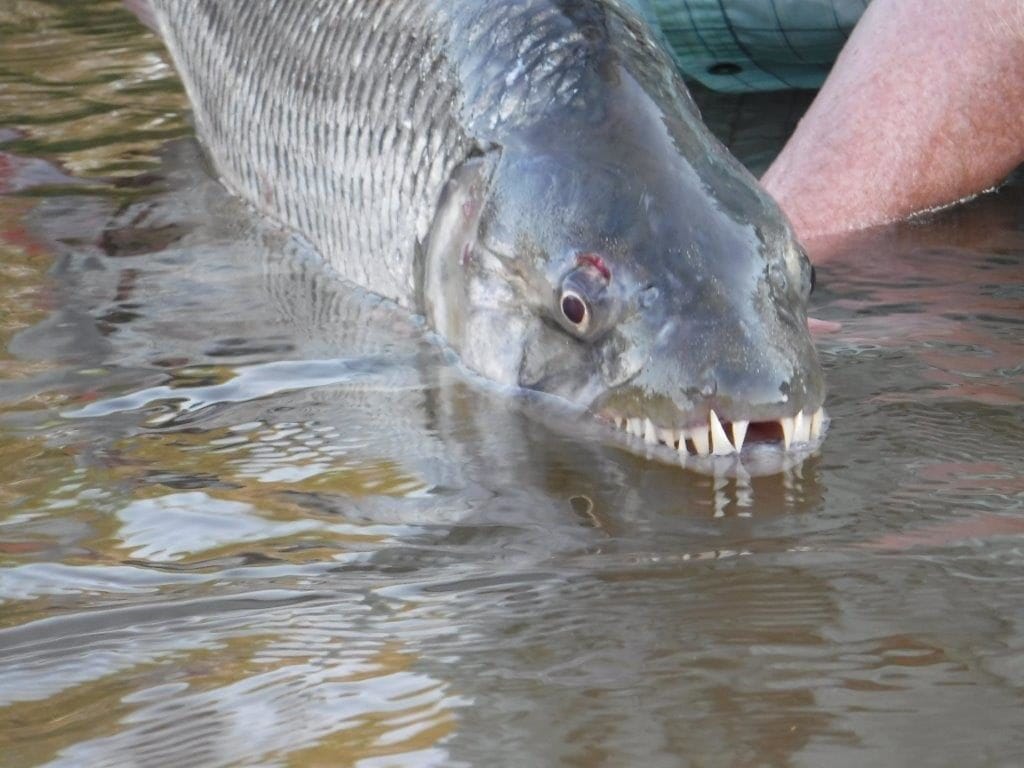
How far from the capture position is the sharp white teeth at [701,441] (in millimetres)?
2721

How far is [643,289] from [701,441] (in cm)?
33

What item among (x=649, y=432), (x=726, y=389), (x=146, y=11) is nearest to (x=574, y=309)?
(x=649, y=432)

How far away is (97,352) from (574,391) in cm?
110

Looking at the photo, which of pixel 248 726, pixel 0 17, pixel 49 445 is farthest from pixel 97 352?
pixel 0 17

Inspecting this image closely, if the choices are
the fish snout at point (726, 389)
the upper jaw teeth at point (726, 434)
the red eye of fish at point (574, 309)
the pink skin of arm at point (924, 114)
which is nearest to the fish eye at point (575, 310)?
the red eye of fish at point (574, 309)

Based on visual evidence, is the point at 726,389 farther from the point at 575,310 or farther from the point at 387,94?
the point at 387,94

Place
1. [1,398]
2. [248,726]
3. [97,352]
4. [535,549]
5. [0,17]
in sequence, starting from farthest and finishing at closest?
[0,17] < [97,352] < [1,398] < [535,549] < [248,726]

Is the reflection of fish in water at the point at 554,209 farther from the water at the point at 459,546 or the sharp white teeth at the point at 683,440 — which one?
the water at the point at 459,546

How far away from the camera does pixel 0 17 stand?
7.20 m

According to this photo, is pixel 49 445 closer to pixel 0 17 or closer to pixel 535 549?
pixel 535 549

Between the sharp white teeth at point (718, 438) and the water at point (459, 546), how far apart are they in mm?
63

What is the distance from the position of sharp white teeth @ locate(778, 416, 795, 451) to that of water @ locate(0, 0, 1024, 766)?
0.16 feet

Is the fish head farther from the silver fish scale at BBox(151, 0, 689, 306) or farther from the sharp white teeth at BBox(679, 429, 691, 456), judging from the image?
the silver fish scale at BBox(151, 0, 689, 306)

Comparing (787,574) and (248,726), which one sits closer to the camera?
(248,726)
